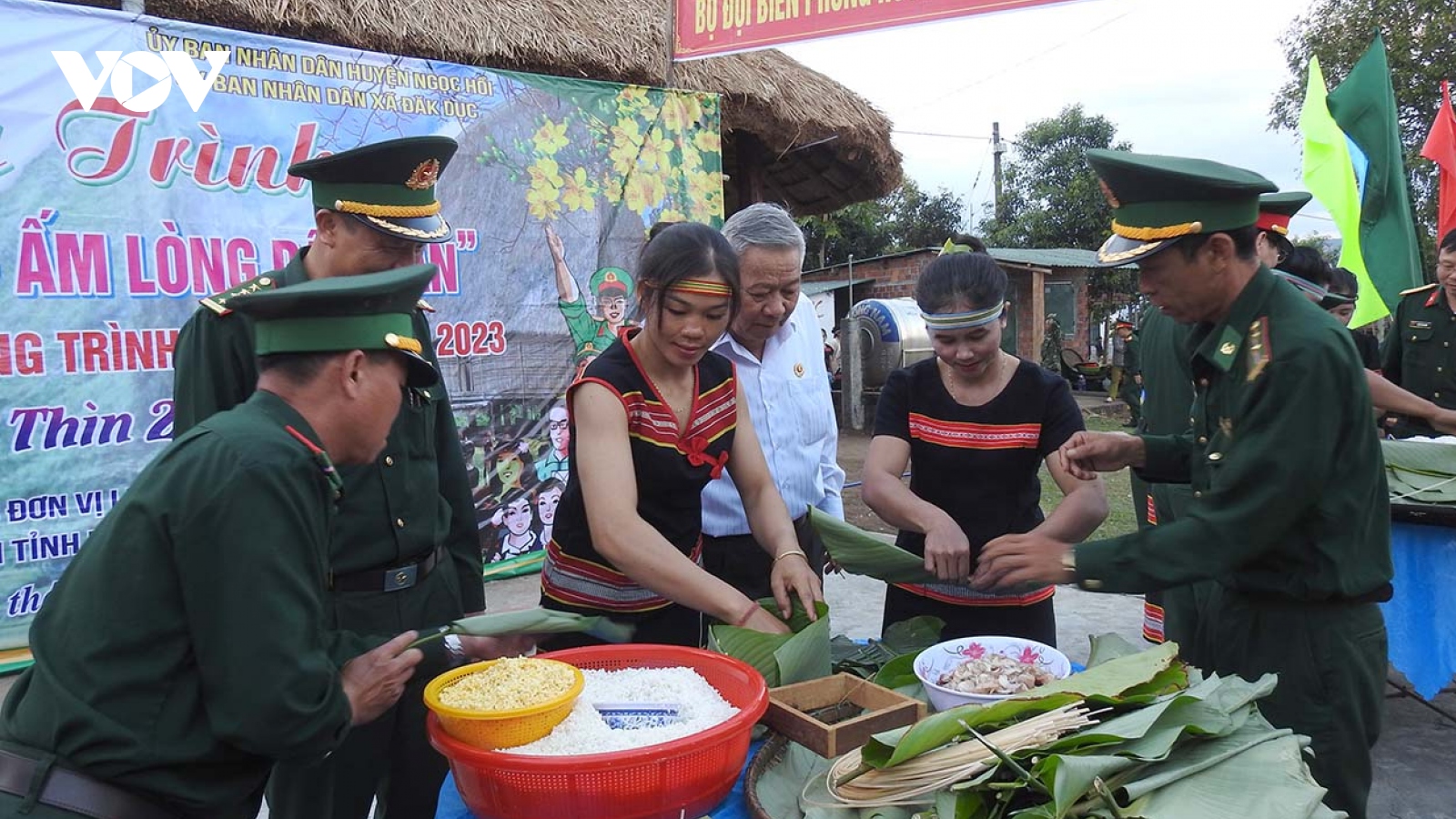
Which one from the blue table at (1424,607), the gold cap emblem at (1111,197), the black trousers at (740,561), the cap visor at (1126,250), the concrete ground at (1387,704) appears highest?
the gold cap emblem at (1111,197)

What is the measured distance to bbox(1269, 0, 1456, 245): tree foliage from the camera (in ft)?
44.7

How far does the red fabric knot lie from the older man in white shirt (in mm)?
176

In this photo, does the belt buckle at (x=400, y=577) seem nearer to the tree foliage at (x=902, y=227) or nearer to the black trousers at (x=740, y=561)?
the black trousers at (x=740, y=561)

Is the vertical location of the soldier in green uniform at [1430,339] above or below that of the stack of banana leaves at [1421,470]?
above

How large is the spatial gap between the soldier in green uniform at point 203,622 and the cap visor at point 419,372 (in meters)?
0.10

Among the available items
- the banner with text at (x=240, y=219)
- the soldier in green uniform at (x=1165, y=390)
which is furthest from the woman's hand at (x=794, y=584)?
the banner with text at (x=240, y=219)

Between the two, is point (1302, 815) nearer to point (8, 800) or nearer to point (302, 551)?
point (302, 551)

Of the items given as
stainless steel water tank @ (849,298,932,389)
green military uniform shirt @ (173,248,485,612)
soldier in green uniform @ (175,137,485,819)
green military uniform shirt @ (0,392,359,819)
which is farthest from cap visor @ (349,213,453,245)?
stainless steel water tank @ (849,298,932,389)

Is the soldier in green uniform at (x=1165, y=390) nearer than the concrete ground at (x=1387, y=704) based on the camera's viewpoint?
No

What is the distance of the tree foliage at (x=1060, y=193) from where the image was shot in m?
21.5

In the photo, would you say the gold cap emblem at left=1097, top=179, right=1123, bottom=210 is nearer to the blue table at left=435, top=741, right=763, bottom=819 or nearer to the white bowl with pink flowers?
the white bowl with pink flowers

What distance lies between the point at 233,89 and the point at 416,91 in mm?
918

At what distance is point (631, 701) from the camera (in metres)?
1.58

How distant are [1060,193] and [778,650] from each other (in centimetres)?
2279
